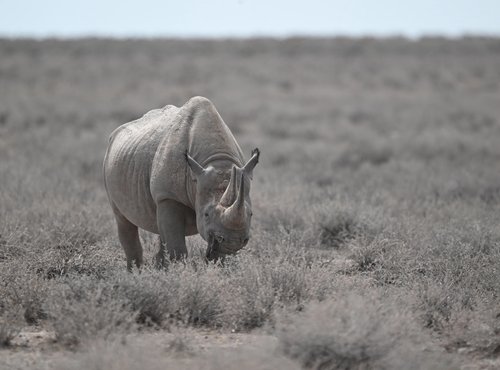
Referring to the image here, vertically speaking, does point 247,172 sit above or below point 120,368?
above

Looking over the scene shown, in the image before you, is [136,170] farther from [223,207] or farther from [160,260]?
[223,207]

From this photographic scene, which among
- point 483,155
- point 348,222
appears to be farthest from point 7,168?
point 483,155

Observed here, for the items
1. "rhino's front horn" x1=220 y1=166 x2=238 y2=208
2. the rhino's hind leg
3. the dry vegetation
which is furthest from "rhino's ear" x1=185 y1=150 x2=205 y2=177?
the rhino's hind leg

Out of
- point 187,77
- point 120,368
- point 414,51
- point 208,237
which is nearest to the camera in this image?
point 120,368

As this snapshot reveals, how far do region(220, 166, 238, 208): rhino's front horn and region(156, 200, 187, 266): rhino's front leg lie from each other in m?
0.79

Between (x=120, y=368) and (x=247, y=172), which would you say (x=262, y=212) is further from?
(x=120, y=368)

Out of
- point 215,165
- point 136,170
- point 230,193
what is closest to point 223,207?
point 230,193

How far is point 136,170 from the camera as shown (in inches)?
283

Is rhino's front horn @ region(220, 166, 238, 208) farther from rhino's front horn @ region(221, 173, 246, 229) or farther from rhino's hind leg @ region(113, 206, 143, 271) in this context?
rhino's hind leg @ region(113, 206, 143, 271)

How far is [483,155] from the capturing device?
17.0 m

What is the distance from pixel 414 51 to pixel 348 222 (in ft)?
144

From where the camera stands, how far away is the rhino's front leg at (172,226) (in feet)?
21.4

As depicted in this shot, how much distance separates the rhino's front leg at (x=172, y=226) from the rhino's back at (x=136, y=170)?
1.35 feet

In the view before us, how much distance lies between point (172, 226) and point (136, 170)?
3.11 feet
